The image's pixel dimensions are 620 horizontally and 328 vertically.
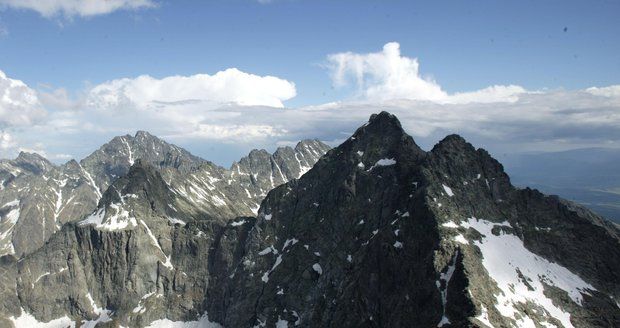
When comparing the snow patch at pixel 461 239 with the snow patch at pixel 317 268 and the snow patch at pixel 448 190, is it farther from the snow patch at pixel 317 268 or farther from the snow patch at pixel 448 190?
the snow patch at pixel 317 268

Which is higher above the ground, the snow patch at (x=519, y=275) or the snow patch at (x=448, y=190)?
the snow patch at (x=448, y=190)

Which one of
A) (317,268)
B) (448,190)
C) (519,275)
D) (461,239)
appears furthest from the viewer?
(317,268)

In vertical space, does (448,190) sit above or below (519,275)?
Result: above

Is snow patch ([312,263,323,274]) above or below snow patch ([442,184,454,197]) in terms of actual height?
below

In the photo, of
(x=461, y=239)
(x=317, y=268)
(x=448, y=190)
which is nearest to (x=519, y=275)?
(x=461, y=239)

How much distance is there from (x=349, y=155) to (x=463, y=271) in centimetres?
9747

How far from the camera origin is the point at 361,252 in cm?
15350

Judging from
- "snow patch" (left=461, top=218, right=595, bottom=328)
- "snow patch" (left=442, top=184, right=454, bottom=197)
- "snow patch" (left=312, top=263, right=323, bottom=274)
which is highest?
"snow patch" (left=442, top=184, right=454, bottom=197)

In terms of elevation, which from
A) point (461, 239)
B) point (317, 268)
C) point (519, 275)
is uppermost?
point (461, 239)

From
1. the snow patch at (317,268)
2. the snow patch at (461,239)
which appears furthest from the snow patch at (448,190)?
the snow patch at (317,268)

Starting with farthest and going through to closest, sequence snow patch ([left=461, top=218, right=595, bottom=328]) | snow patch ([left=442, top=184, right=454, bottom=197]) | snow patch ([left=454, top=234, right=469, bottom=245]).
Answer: snow patch ([left=442, top=184, right=454, bottom=197]), snow patch ([left=454, top=234, right=469, bottom=245]), snow patch ([left=461, top=218, right=595, bottom=328])

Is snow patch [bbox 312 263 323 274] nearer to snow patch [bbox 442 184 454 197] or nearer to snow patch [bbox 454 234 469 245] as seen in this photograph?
snow patch [bbox 442 184 454 197]

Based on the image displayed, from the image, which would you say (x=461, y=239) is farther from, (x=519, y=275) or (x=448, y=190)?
(x=448, y=190)

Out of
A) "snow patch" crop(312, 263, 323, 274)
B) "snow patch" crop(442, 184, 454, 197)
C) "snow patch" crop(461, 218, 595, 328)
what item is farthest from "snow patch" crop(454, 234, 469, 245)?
"snow patch" crop(312, 263, 323, 274)
